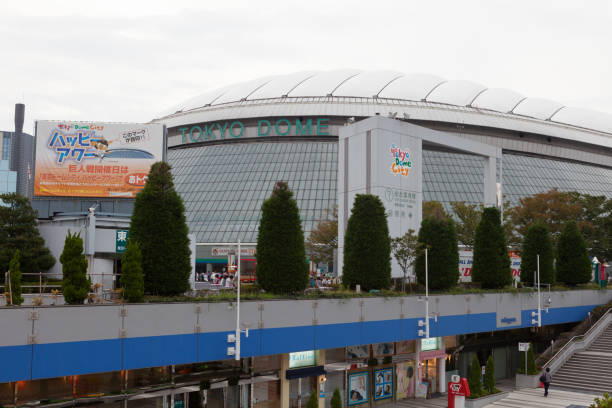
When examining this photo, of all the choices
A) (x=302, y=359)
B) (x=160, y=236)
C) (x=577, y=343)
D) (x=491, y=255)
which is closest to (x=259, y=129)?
(x=491, y=255)

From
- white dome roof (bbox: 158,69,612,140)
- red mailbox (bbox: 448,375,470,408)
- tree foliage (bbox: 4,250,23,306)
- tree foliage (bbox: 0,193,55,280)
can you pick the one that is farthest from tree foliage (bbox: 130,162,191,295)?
white dome roof (bbox: 158,69,612,140)

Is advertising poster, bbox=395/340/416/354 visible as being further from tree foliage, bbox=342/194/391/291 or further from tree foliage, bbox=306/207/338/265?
tree foliage, bbox=306/207/338/265

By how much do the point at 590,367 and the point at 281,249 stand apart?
75.0 feet

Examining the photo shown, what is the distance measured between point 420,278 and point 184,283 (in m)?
14.8

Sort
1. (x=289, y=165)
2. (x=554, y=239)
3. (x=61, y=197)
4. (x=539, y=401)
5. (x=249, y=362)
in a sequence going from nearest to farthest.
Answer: (x=249, y=362) < (x=539, y=401) < (x=61, y=197) < (x=554, y=239) < (x=289, y=165)

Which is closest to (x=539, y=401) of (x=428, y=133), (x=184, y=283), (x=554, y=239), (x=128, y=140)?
(x=428, y=133)

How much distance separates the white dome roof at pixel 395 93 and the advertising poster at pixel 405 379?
43009 millimetres

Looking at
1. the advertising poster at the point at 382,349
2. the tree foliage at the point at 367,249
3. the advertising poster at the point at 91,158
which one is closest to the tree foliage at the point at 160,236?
the tree foliage at the point at 367,249

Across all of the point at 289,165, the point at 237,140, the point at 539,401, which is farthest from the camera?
the point at 237,140

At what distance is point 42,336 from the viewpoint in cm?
1777

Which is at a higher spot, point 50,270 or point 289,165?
point 289,165

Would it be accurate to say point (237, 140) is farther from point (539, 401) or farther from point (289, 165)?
point (539, 401)

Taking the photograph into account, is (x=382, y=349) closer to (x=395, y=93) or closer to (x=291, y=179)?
(x=291, y=179)

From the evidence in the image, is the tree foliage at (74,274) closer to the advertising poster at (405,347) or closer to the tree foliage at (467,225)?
the advertising poster at (405,347)
